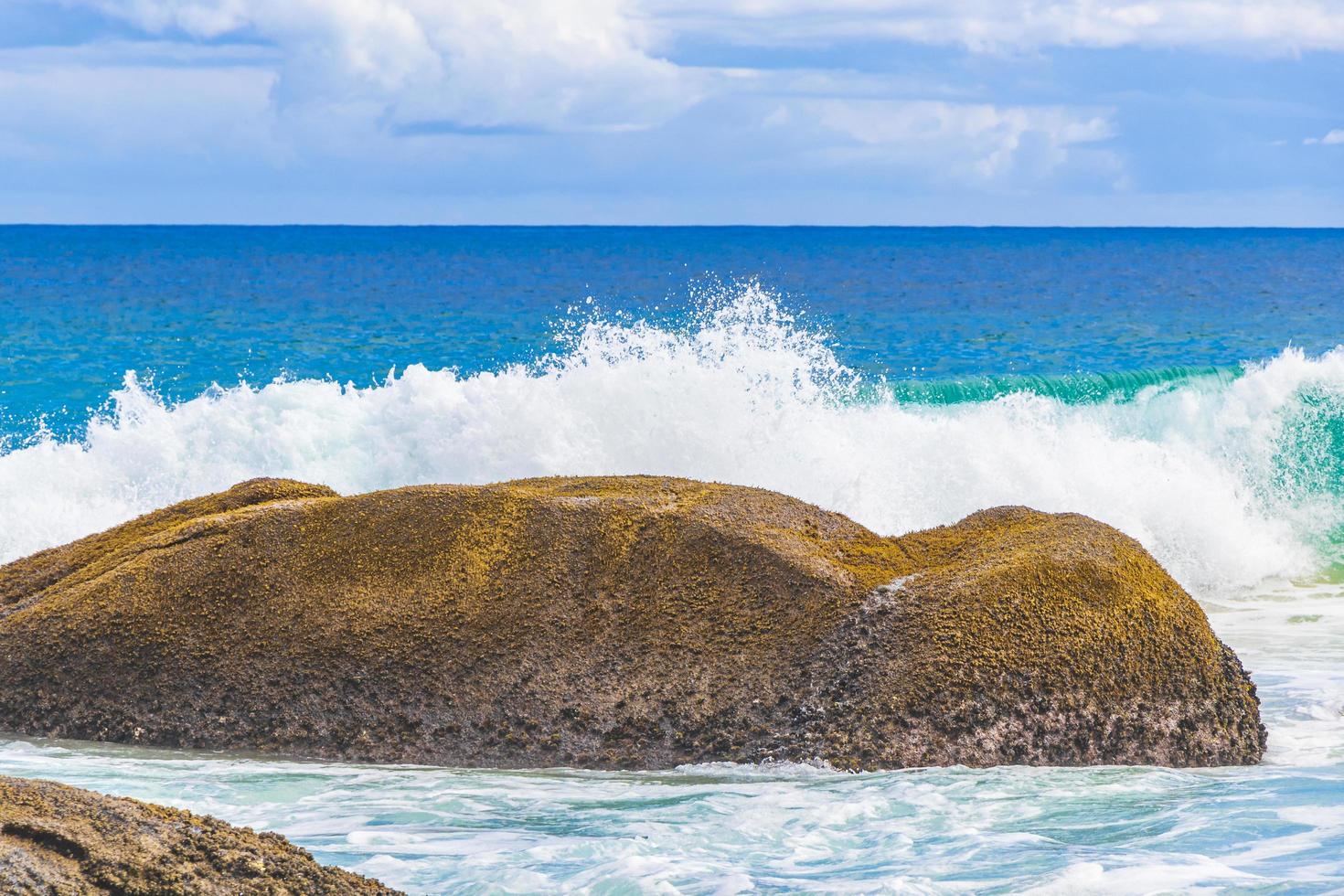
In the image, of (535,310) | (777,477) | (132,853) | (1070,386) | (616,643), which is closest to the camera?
(132,853)

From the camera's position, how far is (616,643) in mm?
5438

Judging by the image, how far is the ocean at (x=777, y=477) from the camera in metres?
4.44

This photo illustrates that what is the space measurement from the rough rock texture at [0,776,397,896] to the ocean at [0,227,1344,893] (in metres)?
0.93

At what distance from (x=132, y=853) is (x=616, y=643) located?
2.54 meters

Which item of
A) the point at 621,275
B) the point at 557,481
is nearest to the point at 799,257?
the point at 621,275

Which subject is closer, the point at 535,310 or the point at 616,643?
the point at 616,643

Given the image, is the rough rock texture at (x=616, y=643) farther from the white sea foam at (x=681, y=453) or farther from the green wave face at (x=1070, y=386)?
the green wave face at (x=1070, y=386)

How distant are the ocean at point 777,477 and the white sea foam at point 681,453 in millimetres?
32

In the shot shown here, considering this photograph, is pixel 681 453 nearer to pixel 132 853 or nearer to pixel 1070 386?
pixel 1070 386

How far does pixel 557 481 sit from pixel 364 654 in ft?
4.67

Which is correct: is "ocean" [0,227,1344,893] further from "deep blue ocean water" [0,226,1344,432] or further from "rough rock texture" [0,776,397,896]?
"rough rock texture" [0,776,397,896]

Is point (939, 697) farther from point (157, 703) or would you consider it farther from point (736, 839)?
point (157, 703)

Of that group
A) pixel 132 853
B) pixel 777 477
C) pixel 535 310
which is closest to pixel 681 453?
pixel 777 477

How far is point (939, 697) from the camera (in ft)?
17.0
